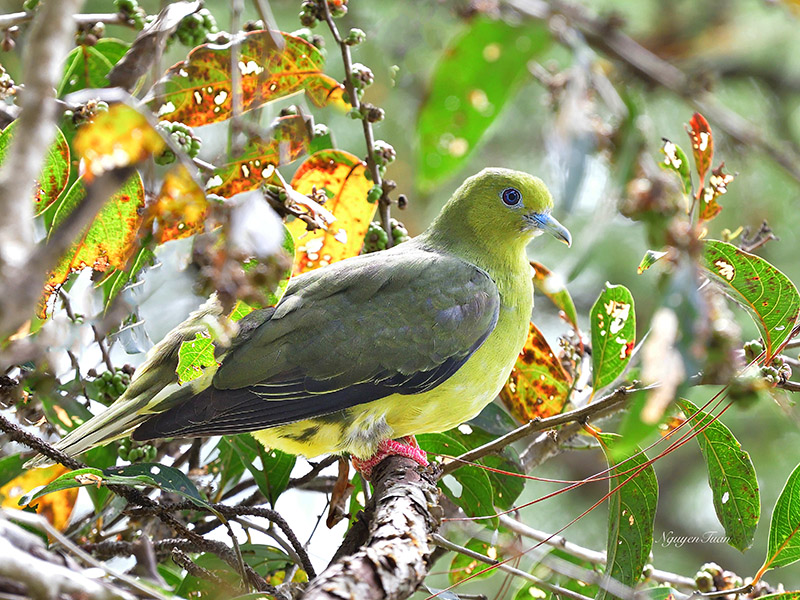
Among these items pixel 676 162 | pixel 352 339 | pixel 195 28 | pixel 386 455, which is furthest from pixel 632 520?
pixel 195 28

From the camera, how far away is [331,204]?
2.63 m

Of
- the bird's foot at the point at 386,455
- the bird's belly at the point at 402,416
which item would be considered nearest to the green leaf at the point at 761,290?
the bird's belly at the point at 402,416

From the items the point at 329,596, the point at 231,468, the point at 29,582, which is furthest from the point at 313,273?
the point at 29,582

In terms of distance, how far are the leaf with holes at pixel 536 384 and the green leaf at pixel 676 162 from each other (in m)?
0.92

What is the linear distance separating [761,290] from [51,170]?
1.65 meters

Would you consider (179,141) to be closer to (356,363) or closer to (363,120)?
(363,120)

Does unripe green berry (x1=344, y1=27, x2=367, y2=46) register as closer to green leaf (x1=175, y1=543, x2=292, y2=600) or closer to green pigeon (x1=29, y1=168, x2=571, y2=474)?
green pigeon (x1=29, y1=168, x2=571, y2=474)

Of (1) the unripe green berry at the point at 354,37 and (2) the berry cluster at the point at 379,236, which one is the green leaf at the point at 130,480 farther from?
(1) the unripe green berry at the point at 354,37

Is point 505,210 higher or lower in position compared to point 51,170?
lower

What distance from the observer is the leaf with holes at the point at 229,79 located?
2.29 meters

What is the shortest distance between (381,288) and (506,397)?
57 cm

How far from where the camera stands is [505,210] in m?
3.08

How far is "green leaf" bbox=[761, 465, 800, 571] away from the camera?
202cm

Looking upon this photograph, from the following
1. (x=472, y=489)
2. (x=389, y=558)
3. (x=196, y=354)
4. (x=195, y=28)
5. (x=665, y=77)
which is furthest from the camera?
(x=472, y=489)
